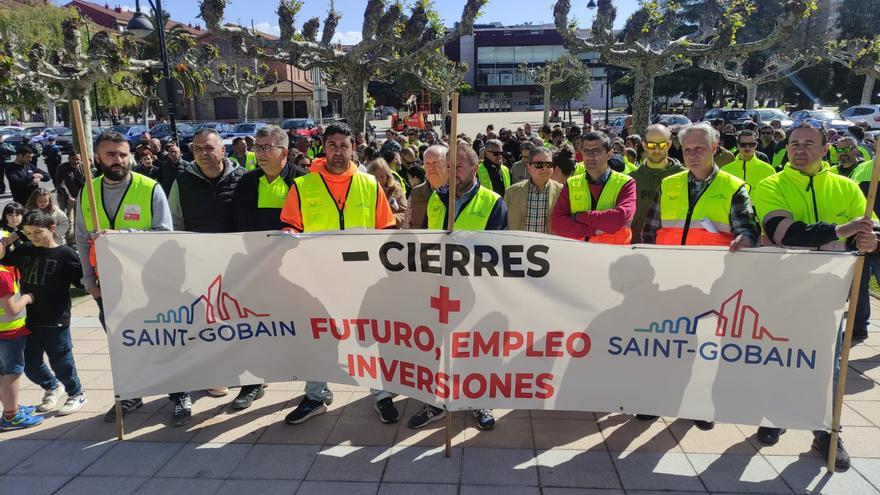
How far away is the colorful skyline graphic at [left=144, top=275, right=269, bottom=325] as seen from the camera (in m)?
3.51

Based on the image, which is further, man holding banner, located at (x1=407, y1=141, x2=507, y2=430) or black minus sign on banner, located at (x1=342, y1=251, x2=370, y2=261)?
man holding banner, located at (x1=407, y1=141, x2=507, y2=430)

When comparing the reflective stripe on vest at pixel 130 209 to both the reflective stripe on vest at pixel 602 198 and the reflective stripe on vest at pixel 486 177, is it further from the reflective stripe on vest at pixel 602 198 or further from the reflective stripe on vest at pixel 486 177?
the reflective stripe on vest at pixel 486 177

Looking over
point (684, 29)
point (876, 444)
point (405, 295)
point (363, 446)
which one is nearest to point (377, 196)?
point (405, 295)

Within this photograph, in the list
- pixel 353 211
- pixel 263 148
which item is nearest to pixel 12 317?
pixel 263 148

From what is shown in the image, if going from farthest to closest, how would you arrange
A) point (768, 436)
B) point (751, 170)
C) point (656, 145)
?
point (751, 170) < point (656, 145) < point (768, 436)

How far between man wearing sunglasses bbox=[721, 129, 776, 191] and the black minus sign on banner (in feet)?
16.4

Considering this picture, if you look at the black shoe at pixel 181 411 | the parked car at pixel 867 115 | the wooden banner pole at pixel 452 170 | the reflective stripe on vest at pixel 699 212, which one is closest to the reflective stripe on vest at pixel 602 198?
the reflective stripe on vest at pixel 699 212

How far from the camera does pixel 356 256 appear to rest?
339 centimetres

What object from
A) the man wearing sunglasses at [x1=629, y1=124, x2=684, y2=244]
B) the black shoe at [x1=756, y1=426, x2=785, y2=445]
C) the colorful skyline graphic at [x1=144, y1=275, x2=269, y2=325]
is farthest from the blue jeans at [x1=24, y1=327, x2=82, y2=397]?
the black shoe at [x1=756, y1=426, x2=785, y2=445]

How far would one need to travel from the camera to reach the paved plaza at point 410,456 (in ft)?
10.3

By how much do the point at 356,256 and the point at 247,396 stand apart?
1.62 metres

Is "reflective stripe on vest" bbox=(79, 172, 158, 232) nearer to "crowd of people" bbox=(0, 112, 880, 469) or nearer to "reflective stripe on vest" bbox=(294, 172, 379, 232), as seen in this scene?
"crowd of people" bbox=(0, 112, 880, 469)

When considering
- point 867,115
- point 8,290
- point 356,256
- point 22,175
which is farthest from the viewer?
point 867,115

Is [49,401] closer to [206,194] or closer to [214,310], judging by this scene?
[214,310]
